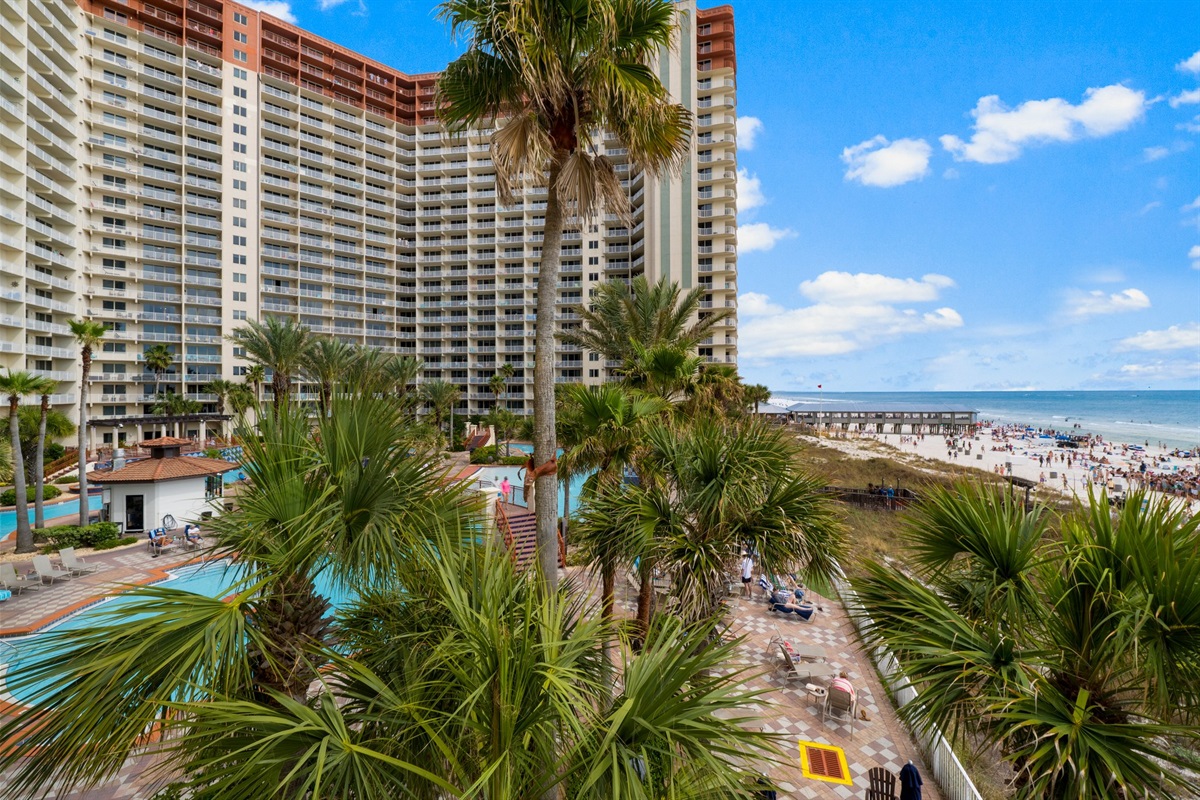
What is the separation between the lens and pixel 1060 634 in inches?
157

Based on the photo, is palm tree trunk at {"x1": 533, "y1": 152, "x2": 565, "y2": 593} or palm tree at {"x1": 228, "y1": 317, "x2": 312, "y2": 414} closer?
palm tree trunk at {"x1": 533, "y1": 152, "x2": 565, "y2": 593}

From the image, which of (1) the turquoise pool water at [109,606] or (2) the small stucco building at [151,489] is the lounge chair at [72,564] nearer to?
(1) the turquoise pool water at [109,606]

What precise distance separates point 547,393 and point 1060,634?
5173 mm

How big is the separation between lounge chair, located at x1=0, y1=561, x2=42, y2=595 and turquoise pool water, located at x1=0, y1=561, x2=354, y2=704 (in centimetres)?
173

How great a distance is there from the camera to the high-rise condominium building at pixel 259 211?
44.9 metres

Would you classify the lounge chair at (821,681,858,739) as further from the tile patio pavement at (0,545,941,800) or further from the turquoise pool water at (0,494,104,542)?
the turquoise pool water at (0,494,104,542)

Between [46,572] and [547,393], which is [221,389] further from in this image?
[547,393]

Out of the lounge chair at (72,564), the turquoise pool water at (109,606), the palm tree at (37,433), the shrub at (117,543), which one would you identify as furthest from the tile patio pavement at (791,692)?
the palm tree at (37,433)

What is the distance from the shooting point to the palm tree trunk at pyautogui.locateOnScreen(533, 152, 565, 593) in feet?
19.5

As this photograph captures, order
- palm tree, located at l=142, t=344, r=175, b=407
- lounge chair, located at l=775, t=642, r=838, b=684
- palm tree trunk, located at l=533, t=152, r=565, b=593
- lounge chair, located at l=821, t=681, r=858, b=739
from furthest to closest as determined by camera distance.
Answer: palm tree, located at l=142, t=344, r=175, b=407 → lounge chair, located at l=775, t=642, r=838, b=684 → lounge chair, located at l=821, t=681, r=858, b=739 → palm tree trunk, located at l=533, t=152, r=565, b=593

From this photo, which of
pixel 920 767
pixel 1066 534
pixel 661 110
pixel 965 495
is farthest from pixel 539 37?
pixel 920 767

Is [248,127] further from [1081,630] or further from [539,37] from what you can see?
[1081,630]

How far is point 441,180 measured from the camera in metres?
71.2

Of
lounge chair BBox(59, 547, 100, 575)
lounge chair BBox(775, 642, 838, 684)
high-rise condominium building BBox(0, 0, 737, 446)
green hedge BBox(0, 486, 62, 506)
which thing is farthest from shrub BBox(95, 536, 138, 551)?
high-rise condominium building BBox(0, 0, 737, 446)
